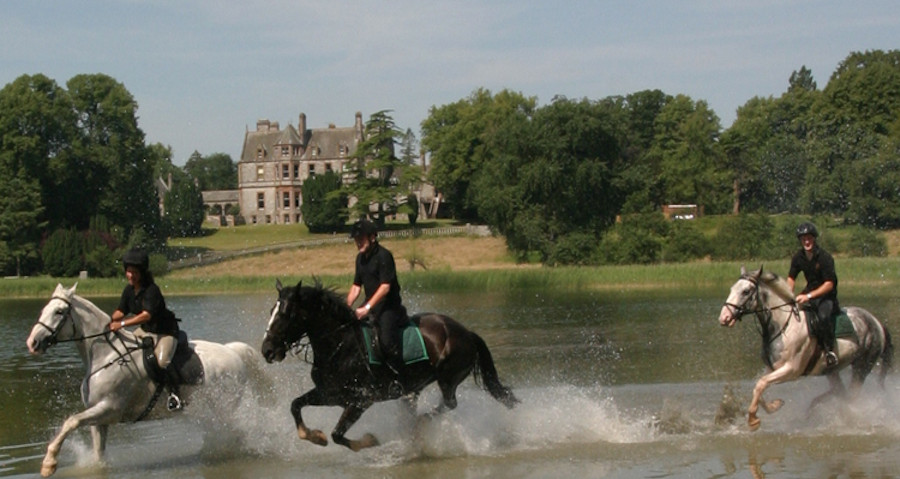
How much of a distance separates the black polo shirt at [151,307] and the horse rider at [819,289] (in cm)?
873

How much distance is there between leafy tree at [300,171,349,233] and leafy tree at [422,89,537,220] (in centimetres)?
1250

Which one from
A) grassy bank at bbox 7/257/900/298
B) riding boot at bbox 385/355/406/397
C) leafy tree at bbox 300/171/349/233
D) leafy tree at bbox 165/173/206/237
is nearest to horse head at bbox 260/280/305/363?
riding boot at bbox 385/355/406/397

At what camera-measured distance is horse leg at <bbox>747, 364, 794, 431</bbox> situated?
49.1 feet

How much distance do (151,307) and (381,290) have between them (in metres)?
2.99

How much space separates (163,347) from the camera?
14.5 m

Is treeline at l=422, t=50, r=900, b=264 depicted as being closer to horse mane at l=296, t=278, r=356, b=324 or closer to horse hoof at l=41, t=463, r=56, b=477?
horse mane at l=296, t=278, r=356, b=324

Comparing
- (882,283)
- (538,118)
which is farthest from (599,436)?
(538,118)

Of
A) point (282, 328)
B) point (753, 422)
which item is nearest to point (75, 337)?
point (282, 328)

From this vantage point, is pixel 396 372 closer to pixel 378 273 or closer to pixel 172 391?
pixel 378 273

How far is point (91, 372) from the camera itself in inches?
554

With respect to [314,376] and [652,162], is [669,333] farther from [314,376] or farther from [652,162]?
[652,162]

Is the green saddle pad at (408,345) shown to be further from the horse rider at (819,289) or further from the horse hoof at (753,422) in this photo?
the horse rider at (819,289)

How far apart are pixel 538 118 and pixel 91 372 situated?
239ft

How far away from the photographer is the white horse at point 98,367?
13547 millimetres
